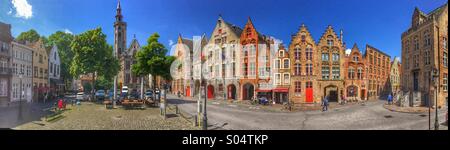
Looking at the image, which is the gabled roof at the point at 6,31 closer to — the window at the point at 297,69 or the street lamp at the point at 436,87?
the window at the point at 297,69

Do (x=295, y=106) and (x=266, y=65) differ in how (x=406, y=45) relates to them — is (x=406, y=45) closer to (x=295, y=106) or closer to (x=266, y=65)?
(x=295, y=106)

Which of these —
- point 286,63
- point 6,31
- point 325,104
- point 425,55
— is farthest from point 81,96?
point 425,55

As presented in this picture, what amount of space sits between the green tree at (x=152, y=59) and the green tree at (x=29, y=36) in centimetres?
171

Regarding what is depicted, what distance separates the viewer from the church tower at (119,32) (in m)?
3.44

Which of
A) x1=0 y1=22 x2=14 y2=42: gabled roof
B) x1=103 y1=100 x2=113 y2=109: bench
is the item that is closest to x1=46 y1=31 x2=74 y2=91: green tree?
x1=0 y1=22 x2=14 y2=42: gabled roof

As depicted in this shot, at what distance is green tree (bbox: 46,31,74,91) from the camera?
3614 mm

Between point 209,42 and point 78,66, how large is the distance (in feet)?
9.39

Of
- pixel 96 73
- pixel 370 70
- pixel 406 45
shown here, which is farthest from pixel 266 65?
pixel 96 73

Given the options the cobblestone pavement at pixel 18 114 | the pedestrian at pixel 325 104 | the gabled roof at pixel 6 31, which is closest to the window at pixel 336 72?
the pedestrian at pixel 325 104

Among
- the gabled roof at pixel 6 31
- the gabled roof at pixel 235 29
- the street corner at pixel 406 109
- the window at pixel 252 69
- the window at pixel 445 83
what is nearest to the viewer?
the window at pixel 445 83

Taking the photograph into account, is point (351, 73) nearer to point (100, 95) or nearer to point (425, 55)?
point (425, 55)

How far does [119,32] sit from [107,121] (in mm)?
1628

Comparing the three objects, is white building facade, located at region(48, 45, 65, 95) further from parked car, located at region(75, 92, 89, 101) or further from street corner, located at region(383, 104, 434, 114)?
street corner, located at region(383, 104, 434, 114)

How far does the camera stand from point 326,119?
2996mm
